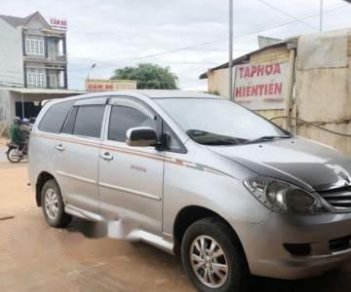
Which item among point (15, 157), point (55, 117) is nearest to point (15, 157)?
point (15, 157)

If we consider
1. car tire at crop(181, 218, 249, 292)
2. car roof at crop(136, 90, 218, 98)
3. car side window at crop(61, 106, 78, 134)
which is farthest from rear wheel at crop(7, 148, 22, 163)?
car tire at crop(181, 218, 249, 292)

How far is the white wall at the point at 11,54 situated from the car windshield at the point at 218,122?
46536 millimetres

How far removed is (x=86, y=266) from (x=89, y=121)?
1.70m

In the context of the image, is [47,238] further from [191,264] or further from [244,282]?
[244,282]

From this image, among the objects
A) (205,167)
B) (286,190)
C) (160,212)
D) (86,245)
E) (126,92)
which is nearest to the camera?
(286,190)

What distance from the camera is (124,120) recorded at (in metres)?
5.30

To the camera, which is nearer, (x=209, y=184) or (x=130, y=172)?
(x=209, y=184)

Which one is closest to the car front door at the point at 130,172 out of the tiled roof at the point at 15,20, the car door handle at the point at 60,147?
the car door handle at the point at 60,147

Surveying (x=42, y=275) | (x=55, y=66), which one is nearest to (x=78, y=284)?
(x=42, y=275)

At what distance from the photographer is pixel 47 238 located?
6.16m

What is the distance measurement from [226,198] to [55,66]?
49.6m

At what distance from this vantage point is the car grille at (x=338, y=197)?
3841 mm

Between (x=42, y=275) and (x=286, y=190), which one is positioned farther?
(x=42, y=275)

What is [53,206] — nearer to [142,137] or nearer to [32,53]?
[142,137]
